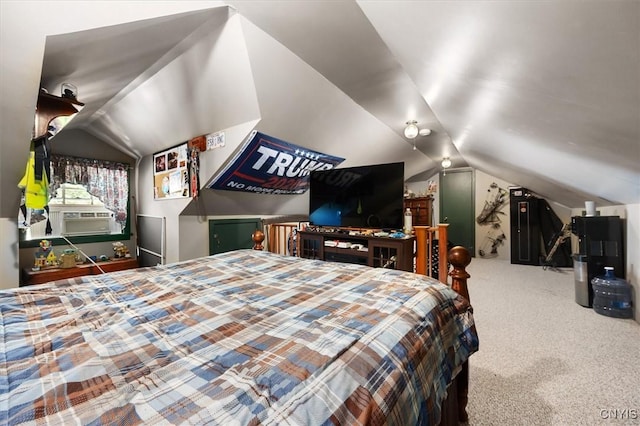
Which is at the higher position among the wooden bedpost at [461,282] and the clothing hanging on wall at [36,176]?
the clothing hanging on wall at [36,176]

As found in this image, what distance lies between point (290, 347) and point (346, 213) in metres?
2.37

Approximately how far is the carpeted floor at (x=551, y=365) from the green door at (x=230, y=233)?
3.02 metres

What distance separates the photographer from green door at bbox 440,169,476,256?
19.6 ft

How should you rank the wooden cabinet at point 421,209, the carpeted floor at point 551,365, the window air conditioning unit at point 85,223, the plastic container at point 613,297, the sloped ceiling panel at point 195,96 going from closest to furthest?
the carpeted floor at point 551,365 → the sloped ceiling panel at point 195,96 → the plastic container at point 613,297 → the window air conditioning unit at point 85,223 → the wooden cabinet at point 421,209

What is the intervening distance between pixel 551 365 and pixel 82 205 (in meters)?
5.41

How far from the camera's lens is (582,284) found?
2863 mm

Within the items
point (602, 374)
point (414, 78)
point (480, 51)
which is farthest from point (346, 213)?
point (602, 374)

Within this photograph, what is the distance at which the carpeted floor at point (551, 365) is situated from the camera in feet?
4.62

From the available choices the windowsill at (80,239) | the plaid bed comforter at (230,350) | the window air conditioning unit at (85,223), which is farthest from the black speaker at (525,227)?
the window air conditioning unit at (85,223)

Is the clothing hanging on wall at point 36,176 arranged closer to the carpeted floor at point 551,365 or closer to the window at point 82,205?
the window at point 82,205

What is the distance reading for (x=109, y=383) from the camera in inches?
21.2

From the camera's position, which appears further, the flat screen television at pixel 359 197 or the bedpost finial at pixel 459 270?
the flat screen television at pixel 359 197

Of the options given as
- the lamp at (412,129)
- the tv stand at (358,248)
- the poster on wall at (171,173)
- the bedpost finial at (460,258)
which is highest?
the lamp at (412,129)

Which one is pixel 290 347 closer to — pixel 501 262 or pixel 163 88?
pixel 163 88
